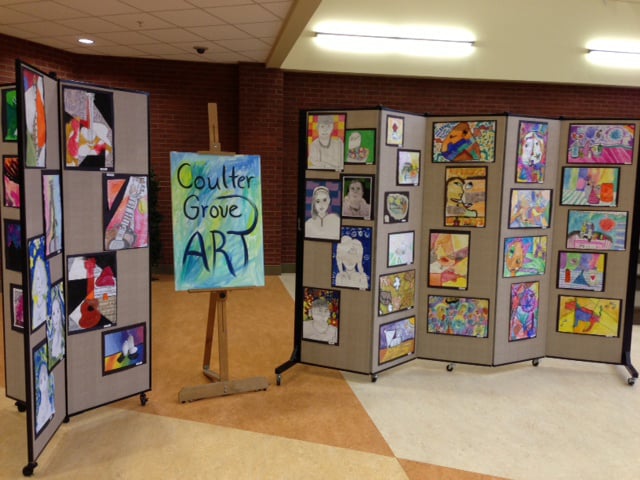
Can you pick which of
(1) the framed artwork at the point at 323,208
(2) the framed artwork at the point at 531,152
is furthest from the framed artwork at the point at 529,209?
(1) the framed artwork at the point at 323,208

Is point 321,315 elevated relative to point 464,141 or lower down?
lower down

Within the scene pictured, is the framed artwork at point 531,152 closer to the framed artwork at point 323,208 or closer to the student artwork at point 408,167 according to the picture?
the student artwork at point 408,167

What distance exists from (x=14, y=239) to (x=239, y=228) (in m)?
1.32

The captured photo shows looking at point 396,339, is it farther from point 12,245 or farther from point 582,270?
point 12,245

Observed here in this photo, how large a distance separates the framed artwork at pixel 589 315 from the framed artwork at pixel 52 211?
3616 mm

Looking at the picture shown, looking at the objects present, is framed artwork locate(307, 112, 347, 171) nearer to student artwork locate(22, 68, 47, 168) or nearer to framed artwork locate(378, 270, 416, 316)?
framed artwork locate(378, 270, 416, 316)

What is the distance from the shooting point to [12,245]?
2.87 m

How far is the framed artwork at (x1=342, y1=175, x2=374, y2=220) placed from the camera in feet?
11.9

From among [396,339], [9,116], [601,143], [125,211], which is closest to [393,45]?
[601,143]

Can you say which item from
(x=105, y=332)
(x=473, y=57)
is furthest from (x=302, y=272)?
(x=473, y=57)

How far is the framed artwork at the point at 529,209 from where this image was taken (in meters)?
3.87

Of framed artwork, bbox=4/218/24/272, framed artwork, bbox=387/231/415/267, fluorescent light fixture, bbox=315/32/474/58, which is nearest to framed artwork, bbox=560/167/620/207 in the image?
framed artwork, bbox=387/231/415/267

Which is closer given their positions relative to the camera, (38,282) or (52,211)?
(38,282)

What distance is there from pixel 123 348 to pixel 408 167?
7.51ft
